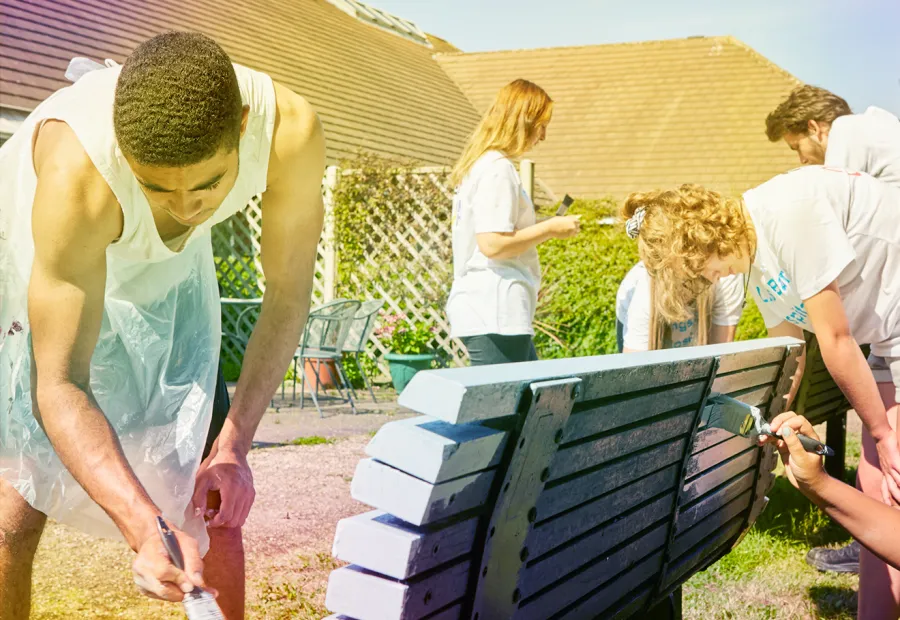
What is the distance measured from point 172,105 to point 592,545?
1.11 m

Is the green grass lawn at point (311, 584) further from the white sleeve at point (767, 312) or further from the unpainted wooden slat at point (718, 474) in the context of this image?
the white sleeve at point (767, 312)

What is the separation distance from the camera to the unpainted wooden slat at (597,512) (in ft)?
4.93

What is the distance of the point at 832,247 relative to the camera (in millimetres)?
2445

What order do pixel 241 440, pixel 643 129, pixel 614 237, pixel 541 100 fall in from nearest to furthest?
pixel 241 440
pixel 541 100
pixel 614 237
pixel 643 129

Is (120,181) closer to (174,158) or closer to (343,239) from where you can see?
(174,158)

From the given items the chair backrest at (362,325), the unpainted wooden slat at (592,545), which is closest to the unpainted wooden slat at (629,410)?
the unpainted wooden slat at (592,545)

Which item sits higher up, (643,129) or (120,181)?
(643,129)

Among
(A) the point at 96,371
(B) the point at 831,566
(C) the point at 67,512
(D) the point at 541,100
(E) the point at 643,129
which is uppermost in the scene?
(E) the point at 643,129

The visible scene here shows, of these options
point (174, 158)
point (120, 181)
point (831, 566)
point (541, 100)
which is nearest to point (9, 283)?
point (120, 181)

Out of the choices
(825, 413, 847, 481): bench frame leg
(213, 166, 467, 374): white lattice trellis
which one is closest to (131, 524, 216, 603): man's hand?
(825, 413, 847, 481): bench frame leg

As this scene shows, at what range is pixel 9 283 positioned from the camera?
2.10 m

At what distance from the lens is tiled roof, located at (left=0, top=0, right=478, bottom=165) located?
10.5 meters

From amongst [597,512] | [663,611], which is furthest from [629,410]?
[663,611]

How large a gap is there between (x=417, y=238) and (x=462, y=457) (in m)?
8.63
